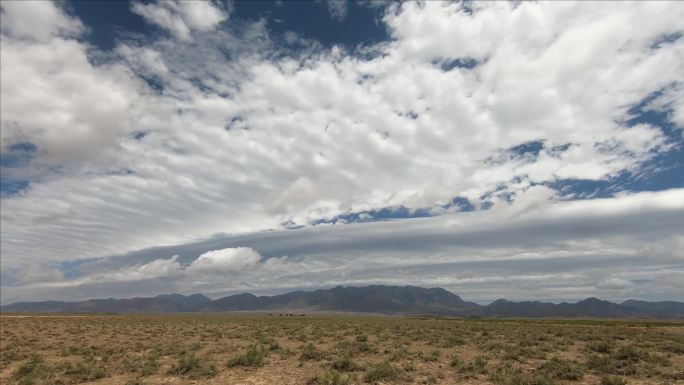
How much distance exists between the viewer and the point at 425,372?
68.9ft

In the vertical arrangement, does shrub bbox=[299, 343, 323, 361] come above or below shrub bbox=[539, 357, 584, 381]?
below

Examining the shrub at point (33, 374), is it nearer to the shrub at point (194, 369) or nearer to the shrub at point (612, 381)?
the shrub at point (194, 369)

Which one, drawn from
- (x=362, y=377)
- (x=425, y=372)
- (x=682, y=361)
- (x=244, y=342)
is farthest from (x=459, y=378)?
(x=244, y=342)

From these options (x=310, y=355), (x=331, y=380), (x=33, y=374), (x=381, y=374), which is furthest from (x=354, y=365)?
(x=33, y=374)

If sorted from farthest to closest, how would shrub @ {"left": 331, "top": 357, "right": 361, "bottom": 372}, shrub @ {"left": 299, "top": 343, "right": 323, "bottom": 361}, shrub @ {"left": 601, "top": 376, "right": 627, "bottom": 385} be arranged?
shrub @ {"left": 299, "top": 343, "right": 323, "bottom": 361} → shrub @ {"left": 331, "top": 357, "right": 361, "bottom": 372} → shrub @ {"left": 601, "top": 376, "right": 627, "bottom": 385}

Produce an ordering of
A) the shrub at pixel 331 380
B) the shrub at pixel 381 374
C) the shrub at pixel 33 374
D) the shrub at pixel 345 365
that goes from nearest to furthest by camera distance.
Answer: the shrub at pixel 331 380 → the shrub at pixel 381 374 → the shrub at pixel 33 374 → the shrub at pixel 345 365

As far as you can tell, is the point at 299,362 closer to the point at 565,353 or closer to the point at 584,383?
the point at 584,383

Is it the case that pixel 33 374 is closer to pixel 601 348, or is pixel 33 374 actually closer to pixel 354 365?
pixel 354 365

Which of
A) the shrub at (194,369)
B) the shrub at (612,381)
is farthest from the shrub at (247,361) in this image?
the shrub at (612,381)

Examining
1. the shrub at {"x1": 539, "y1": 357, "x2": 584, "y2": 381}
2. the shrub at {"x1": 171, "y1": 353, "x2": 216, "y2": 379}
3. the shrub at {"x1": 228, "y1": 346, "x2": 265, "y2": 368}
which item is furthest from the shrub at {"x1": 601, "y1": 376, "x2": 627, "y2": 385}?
the shrub at {"x1": 171, "y1": 353, "x2": 216, "y2": 379}

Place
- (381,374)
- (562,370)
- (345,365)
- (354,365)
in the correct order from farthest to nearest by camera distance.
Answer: (345,365) < (354,365) < (562,370) < (381,374)

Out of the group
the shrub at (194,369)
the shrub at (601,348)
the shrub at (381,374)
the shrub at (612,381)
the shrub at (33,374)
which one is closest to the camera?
the shrub at (612,381)

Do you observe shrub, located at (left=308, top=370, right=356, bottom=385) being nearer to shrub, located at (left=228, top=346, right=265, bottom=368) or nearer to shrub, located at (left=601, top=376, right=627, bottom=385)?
shrub, located at (left=228, top=346, right=265, bottom=368)

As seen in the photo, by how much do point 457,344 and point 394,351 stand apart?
7.42 meters
